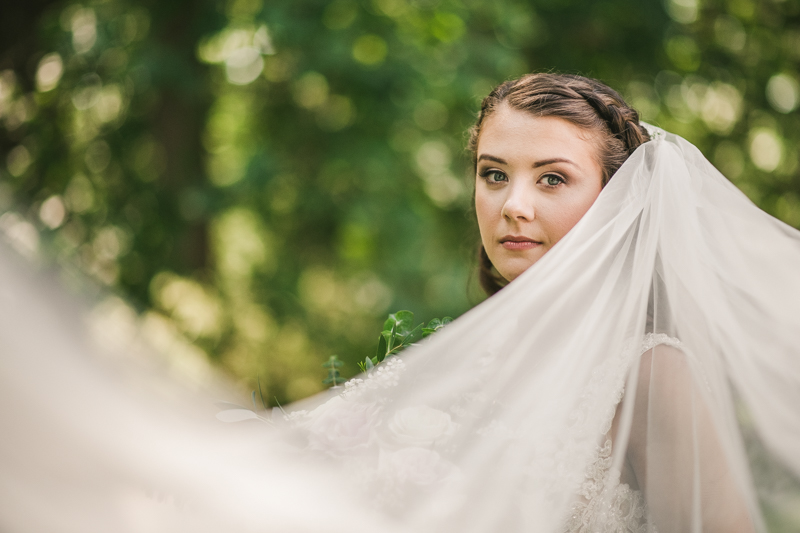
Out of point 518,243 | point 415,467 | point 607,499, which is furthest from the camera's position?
point 518,243

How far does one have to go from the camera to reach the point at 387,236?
183 inches

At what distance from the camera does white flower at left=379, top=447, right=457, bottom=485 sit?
3.89 feet

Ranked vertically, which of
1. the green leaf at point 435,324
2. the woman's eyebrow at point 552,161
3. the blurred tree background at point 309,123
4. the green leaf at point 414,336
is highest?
the blurred tree background at point 309,123

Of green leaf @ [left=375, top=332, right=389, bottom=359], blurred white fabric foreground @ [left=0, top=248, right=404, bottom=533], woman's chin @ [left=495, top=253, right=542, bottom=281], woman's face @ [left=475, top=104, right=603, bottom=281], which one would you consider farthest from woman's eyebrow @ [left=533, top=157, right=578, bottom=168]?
blurred white fabric foreground @ [left=0, top=248, right=404, bottom=533]

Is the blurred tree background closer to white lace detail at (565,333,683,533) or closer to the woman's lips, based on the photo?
the woman's lips

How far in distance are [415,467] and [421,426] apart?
8cm

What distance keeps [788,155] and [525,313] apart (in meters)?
5.22

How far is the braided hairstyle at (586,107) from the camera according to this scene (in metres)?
1.60

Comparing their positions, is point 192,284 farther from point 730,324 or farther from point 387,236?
point 730,324

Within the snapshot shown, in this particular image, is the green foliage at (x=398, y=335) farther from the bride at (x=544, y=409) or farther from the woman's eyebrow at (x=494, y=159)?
the woman's eyebrow at (x=494, y=159)

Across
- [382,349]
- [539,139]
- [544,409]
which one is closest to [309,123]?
[539,139]

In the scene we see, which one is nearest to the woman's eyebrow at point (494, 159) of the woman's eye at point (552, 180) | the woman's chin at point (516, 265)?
the woman's eye at point (552, 180)

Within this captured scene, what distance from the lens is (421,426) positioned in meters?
1.22

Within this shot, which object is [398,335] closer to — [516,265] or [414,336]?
[414,336]
